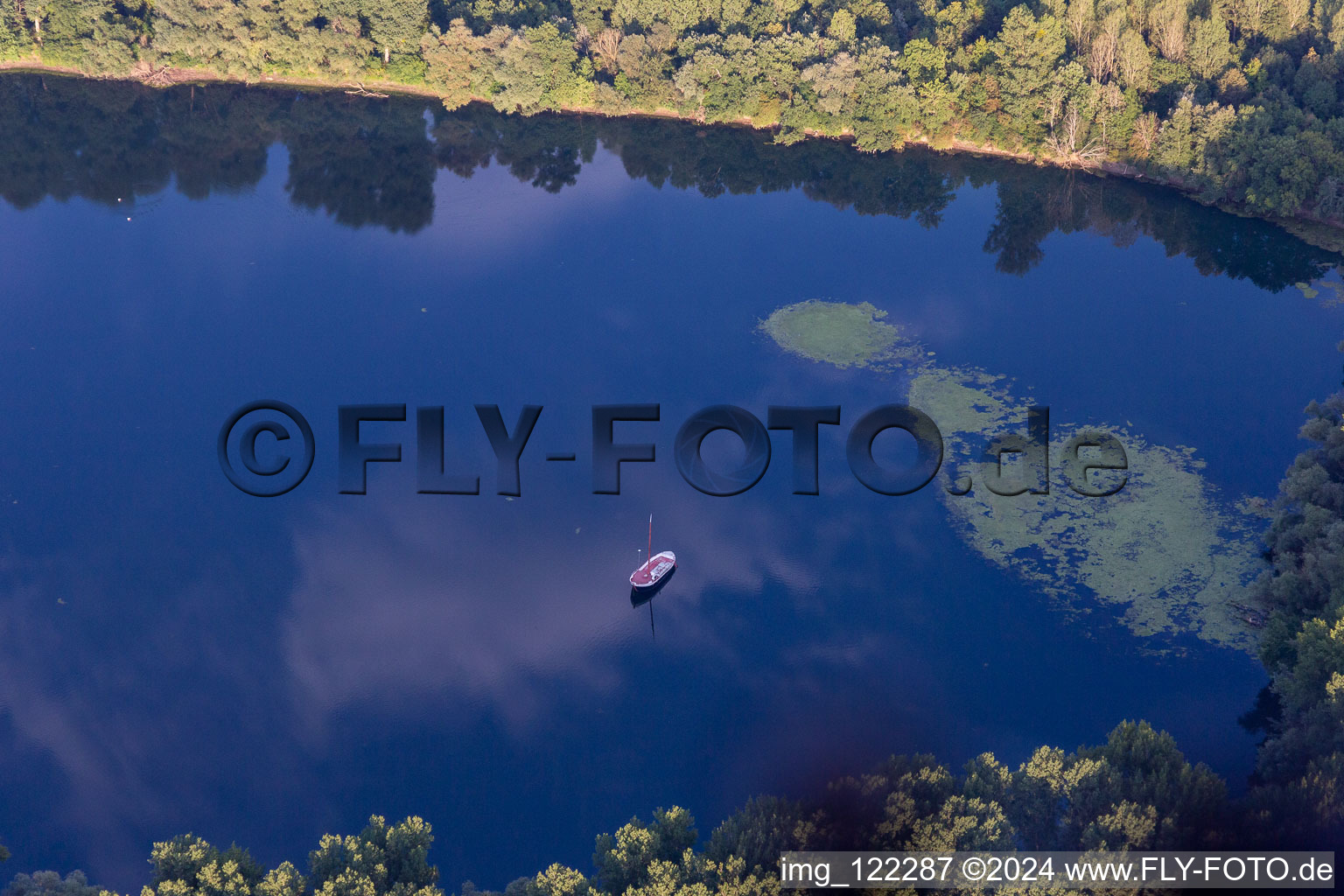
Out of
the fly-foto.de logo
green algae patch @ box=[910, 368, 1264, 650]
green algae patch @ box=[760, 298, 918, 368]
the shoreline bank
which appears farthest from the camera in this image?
the shoreline bank

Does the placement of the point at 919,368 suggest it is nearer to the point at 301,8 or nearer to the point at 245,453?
the point at 245,453

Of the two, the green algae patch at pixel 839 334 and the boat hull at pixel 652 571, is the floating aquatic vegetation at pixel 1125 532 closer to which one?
the green algae patch at pixel 839 334

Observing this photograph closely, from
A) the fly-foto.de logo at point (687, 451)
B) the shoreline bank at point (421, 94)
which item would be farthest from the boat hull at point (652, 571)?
the shoreline bank at point (421, 94)

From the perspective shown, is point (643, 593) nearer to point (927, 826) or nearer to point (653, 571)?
point (653, 571)

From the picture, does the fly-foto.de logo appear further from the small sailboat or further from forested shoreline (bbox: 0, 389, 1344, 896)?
forested shoreline (bbox: 0, 389, 1344, 896)

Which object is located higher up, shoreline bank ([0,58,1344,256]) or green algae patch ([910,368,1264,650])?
shoreline bank ([0,58,1344,256])

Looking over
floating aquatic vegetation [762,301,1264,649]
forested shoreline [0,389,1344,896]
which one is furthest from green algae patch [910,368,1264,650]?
forested shoreline [0,389,1344,896]

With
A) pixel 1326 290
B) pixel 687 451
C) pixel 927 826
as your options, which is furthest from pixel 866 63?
pixel 927 826
